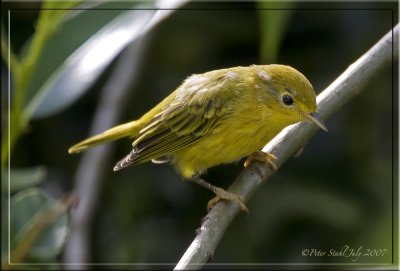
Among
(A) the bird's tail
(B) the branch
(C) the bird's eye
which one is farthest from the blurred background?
(B) the branch

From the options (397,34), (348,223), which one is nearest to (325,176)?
(348,223)

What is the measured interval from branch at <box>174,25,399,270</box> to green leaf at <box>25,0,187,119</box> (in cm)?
60

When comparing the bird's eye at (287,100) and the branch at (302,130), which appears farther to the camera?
the bird's eye at (287,100)

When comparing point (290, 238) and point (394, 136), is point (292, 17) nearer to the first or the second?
point (394, 136)

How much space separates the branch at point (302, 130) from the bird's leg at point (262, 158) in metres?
0.02

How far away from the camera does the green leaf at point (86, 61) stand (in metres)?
2.45

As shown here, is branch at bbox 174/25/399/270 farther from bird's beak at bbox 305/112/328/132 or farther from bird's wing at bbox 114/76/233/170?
bird's wing at bbox 114/76/233/170

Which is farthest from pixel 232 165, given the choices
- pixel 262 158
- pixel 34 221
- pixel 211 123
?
pixel 34 221

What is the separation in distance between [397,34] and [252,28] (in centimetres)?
147

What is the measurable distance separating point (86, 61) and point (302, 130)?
80cm

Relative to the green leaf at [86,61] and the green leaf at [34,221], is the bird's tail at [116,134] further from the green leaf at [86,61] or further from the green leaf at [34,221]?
the green leaf at [34,221]

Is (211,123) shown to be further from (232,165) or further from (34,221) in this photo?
(34,221)

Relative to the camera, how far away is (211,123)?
292 centimetres

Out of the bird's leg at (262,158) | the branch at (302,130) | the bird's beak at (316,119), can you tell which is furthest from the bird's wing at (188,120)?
the bird's beak at (316,119)
